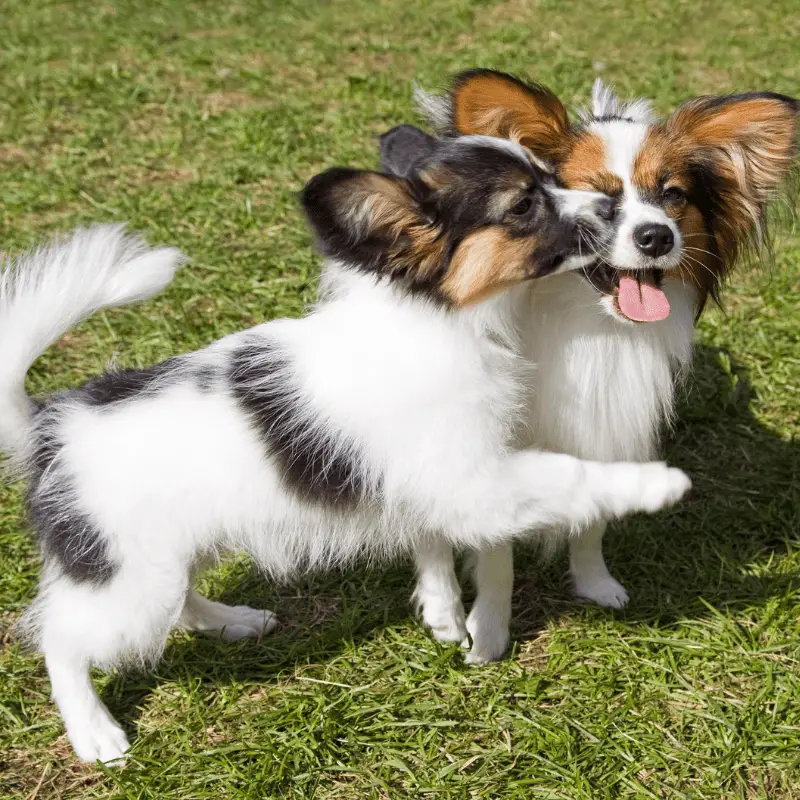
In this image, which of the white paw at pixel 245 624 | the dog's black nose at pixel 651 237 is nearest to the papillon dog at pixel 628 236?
the dog's black nose at pixel 651 237

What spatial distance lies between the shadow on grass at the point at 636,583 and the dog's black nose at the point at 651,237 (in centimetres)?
151

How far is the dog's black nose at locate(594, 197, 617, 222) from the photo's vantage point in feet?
9.22

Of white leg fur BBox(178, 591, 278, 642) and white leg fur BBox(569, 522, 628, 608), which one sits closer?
white leg fur BBox(178, 591, 278, 642)

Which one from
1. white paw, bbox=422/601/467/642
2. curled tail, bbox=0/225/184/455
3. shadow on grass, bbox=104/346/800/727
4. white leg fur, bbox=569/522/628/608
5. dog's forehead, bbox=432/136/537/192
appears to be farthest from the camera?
white leg fur, bbox=569/522/628/608

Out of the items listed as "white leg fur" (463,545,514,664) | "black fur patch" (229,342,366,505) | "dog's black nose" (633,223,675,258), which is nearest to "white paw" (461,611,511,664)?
"white leg fur" (463,545,514,664)

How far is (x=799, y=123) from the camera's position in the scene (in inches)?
121

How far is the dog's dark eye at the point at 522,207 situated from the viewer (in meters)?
2.77

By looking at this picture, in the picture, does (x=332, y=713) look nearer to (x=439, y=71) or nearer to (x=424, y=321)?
(x=424, y=321)

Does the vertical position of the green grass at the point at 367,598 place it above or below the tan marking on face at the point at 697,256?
below

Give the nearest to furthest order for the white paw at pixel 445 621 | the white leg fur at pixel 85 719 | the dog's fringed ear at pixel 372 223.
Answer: the dog's fringed ear at pixel 372 223 < the white leg fur at pixel 85 719 < the white paw at pixel 445 621

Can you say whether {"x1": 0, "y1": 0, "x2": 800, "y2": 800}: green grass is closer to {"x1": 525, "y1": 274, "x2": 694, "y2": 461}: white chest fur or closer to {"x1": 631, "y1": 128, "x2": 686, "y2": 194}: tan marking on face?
{"x1": 525, "y1": 274, "x2": 694, "y2": 461}: white chest fur

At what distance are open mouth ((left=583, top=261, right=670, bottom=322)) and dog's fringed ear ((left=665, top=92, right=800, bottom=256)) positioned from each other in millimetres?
415

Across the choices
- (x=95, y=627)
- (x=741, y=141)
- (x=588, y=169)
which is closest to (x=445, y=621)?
(x=95, y=627)

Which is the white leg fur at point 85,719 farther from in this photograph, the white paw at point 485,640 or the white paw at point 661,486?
the white paw at point 661,486
